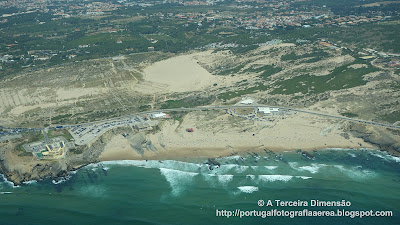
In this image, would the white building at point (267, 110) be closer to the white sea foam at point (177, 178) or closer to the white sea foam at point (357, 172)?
the white sea foam at point (357, 172)

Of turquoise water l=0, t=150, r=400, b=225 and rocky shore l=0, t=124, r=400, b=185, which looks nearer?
turquoise water l=0, t=150, r=400, b=225

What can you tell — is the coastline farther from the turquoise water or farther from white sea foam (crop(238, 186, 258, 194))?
white sea foam (crop(238, 186, 258, 194))

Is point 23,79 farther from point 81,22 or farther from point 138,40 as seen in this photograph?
point 81,22

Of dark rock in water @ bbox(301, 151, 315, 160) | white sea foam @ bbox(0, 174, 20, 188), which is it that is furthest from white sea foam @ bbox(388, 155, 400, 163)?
white sea foam @ bbox(0, 174, 20, 188)

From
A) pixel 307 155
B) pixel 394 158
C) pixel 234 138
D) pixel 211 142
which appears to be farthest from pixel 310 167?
pixel 211 142

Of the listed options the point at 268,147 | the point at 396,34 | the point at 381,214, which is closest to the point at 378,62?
the point at 396,34

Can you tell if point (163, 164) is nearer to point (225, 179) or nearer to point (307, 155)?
point (225, 179)

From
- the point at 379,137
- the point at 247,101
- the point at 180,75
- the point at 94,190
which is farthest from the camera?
the point at 180,75

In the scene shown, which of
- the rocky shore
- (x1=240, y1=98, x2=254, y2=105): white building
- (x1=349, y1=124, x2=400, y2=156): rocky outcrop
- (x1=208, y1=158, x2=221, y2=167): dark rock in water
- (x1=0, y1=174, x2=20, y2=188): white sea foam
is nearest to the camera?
(x1=0, y1=174, x2=20, y2=188): white sea foam
